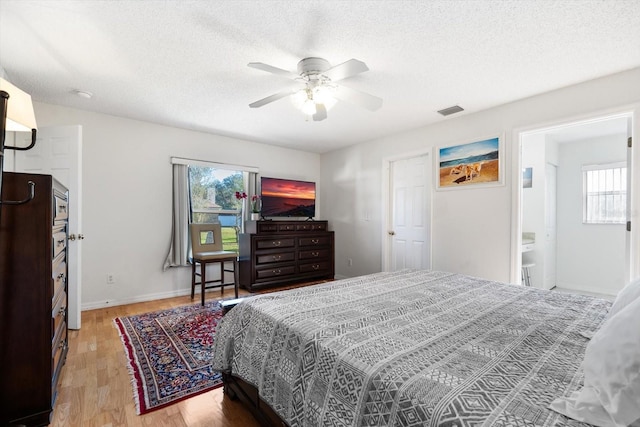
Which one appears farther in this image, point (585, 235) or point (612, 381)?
point (585, 235)

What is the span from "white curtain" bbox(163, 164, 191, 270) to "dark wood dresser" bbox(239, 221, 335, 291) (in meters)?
0.80

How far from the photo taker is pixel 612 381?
27.1 inches

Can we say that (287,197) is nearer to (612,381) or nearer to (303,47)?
(303,47)

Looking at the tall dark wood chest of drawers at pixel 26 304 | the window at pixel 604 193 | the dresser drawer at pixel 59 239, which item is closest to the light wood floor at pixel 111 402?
the tall dark wood chest of drawers at pixel 26 304

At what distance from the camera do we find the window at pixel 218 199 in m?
4.26

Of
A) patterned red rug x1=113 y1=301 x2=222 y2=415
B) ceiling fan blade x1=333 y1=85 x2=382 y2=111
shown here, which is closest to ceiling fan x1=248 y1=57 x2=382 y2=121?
ceiling fan blade x1=333 y1=85 x2=382 y2=111

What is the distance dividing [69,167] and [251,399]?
2809 millimetres

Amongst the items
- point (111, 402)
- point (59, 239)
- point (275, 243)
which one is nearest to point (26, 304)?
point (59, 239)

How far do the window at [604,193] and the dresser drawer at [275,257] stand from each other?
4330mm

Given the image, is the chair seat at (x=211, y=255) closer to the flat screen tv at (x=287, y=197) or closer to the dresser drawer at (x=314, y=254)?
the flat screen tv at (x=287, y=197)

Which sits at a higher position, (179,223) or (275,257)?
(179,223)

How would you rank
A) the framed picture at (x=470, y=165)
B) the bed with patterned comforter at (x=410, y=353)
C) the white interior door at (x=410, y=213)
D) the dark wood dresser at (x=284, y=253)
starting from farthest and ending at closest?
the dark wood dresser at (x=284, y=253) → the white interior door at (x=410, y=213) → the framed picture at (x=470, y=165) → the bed with patterned comforter at (x=410, y=353)

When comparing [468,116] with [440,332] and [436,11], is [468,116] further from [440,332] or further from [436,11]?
[440,332]

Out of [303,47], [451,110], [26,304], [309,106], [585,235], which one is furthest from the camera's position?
[585,235]
